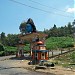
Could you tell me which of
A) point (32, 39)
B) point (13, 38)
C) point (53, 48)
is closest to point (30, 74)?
point (32, 39)

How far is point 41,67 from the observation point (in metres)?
22.8

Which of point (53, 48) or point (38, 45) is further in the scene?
point (53, 48)

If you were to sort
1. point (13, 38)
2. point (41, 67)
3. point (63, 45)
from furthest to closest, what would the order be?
point (13, 38), point (63, 45), point (41, 67)

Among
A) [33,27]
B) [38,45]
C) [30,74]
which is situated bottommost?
[30,74]

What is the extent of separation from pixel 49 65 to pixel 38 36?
10592 millimetres

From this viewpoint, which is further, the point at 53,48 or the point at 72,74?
the point at 53,48

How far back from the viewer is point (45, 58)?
1214 inches

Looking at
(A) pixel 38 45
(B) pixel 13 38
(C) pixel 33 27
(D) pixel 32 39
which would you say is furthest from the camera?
(B) pixel 13 38

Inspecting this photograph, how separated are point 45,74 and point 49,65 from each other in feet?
14.7

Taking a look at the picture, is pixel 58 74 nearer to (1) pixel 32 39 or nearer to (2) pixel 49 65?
(2) pixel 49 65

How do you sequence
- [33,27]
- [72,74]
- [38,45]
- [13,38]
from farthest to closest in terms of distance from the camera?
1. [13,38]
2. [33,27]
3. [38,45]
4. [72,74]

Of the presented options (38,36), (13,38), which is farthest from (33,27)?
(13,38)

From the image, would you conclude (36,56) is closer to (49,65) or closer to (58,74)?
(49,65)

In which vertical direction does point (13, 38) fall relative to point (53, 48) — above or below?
above
